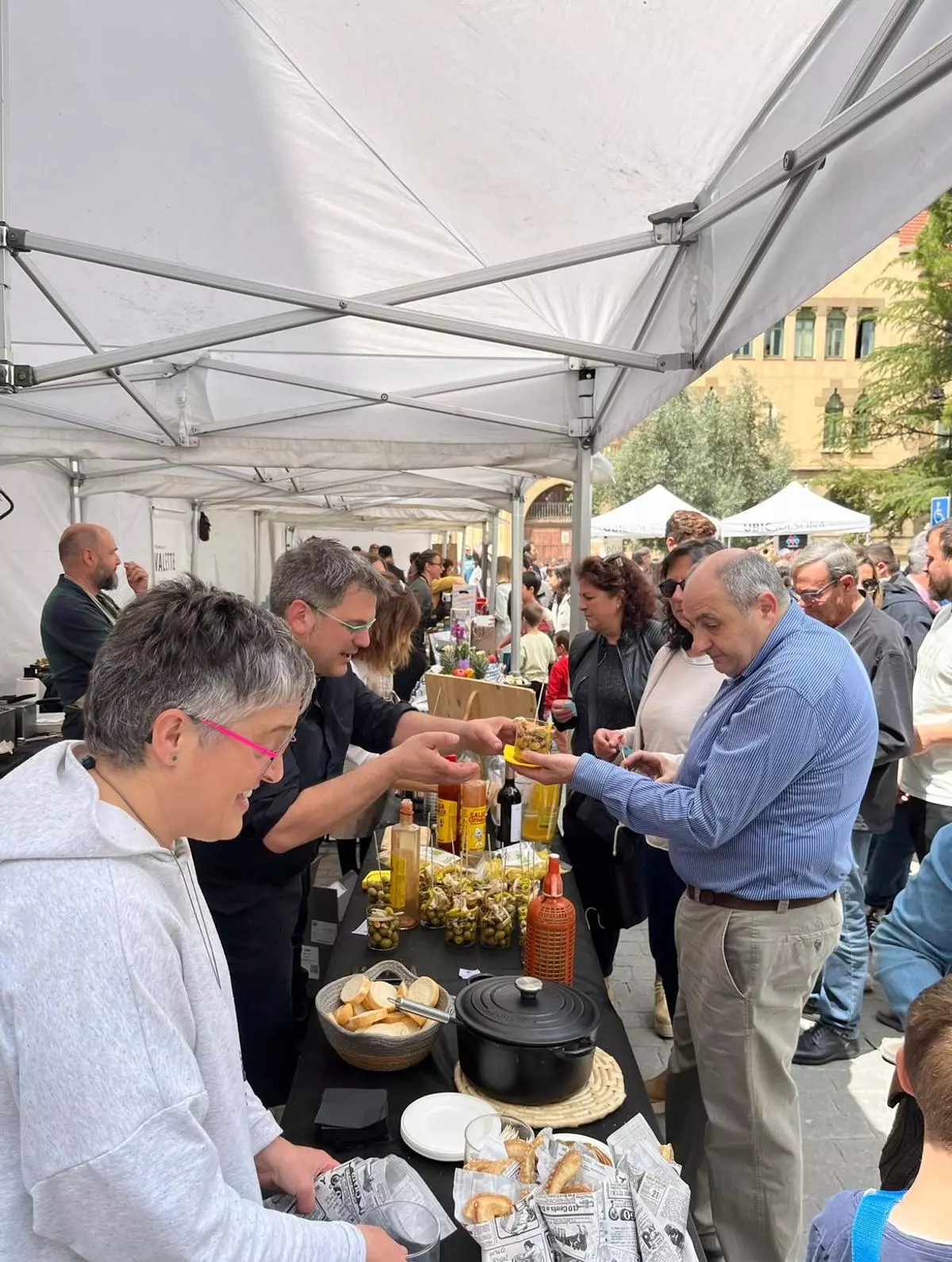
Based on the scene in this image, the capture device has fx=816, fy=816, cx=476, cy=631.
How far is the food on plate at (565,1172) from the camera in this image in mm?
1254

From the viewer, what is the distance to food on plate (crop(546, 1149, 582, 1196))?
1.25 meters

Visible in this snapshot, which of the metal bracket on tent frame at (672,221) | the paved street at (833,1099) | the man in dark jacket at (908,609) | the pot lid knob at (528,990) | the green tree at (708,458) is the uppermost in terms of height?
the green tree at (708,458)

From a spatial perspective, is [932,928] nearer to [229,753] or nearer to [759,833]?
[759,833]

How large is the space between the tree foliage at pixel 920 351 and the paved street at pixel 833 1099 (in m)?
18.4

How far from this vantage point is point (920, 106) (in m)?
1.57

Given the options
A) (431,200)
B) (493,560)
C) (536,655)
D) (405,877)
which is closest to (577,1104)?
(405,877)

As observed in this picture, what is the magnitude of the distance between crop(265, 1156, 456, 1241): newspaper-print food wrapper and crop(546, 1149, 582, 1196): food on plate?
0.59 feet

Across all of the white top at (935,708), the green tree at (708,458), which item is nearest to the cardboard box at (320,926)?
the white top at (935,708)

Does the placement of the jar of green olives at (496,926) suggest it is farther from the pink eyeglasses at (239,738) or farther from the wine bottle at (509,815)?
the pink eyeglasses at (239,738)

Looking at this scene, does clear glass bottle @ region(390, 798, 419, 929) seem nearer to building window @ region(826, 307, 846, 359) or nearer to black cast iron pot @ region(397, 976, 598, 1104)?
black cast iron pot @ region(397, 976, 598, 1104)

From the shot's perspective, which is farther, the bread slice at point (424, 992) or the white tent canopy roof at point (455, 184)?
the white tent canopy roof at point (455, 184)

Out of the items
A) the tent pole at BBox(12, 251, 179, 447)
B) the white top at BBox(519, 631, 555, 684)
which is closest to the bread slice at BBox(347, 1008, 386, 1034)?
the tent pole at BBox(12, 251, 179, 447)

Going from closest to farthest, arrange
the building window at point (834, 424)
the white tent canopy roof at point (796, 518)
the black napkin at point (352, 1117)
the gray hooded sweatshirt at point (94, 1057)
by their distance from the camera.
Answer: the gray hooded sweatshirt at point (94, 1057), the black napkin at point (352, 1117), the white tent canopy roof at point (796, 518), the building window at point (834, 424)

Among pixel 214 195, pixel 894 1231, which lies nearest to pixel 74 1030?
pixel 894 1231
